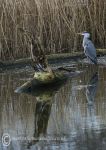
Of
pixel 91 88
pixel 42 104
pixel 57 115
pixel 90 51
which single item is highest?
pixel 57 115

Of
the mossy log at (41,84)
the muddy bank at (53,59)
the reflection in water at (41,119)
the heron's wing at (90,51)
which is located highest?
the reflection in water at (41,119)

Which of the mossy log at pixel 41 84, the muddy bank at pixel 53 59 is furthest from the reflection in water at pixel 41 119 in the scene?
the muddy bank at pixel 53 59

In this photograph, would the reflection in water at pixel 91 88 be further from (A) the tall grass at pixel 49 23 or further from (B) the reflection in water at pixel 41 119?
(A) the tall grass at pixel 49 23

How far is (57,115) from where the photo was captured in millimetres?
6566

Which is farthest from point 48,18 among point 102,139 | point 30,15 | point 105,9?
point 102,139

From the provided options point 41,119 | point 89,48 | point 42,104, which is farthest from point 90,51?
point 41,119

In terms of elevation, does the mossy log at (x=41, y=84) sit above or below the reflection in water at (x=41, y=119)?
below

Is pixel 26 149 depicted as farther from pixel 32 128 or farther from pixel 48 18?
pixel 48 18

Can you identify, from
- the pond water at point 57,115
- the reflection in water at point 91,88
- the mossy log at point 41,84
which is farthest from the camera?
the mossy log at point 41,84

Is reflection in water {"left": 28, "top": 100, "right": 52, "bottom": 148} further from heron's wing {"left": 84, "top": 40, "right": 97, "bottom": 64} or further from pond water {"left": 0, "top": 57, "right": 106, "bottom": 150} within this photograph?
heron's wing {"left": 84, "top": 40, "right": 97, "bottom": 64}

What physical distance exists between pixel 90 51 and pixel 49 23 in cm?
95

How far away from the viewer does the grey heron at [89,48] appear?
1030cm

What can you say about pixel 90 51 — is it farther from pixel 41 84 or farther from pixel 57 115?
pixel 57 115

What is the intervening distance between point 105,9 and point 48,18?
1204mm
